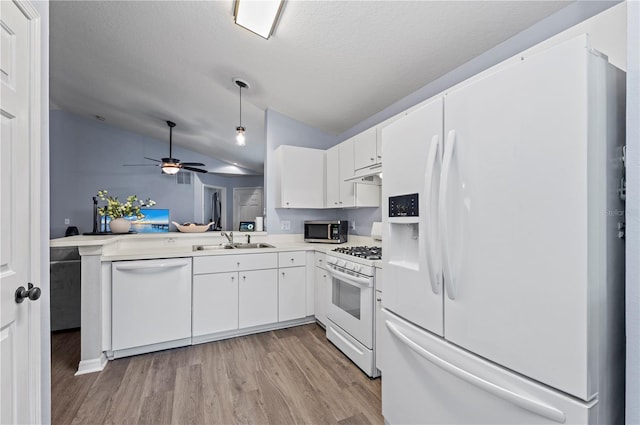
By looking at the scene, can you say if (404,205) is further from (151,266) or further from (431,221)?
(151,266)

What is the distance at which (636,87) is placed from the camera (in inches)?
30.7

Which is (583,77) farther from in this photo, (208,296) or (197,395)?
(208,296)

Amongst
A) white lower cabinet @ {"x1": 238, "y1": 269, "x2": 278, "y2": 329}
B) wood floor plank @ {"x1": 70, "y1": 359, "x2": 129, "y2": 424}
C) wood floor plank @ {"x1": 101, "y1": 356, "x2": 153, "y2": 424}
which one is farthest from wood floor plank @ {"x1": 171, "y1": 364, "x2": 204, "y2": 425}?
white lower cabinet @ {"x1": 238, "y1": 269, "x2": 278, "y2": 329}

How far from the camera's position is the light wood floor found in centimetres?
161

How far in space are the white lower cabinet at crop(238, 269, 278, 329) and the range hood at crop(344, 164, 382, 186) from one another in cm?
128

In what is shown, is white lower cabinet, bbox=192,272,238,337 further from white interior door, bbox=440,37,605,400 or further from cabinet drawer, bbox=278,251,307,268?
white interior door, bbox=440,37,605,400

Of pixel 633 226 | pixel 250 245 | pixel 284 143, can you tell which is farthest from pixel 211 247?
pixel 633 226

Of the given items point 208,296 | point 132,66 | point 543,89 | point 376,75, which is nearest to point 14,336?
point 208,296

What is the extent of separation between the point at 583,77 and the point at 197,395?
2459mm

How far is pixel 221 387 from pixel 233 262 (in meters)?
1.05

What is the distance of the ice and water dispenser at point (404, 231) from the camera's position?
1.29 m

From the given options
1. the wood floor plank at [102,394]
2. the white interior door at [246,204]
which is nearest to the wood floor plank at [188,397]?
the wood floor plank at [102,394]

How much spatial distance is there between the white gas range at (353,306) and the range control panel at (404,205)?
0.67m

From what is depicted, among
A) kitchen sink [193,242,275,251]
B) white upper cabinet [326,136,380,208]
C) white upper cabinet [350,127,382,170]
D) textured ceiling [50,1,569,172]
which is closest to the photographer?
textured ceiling [50,1,569,172]
